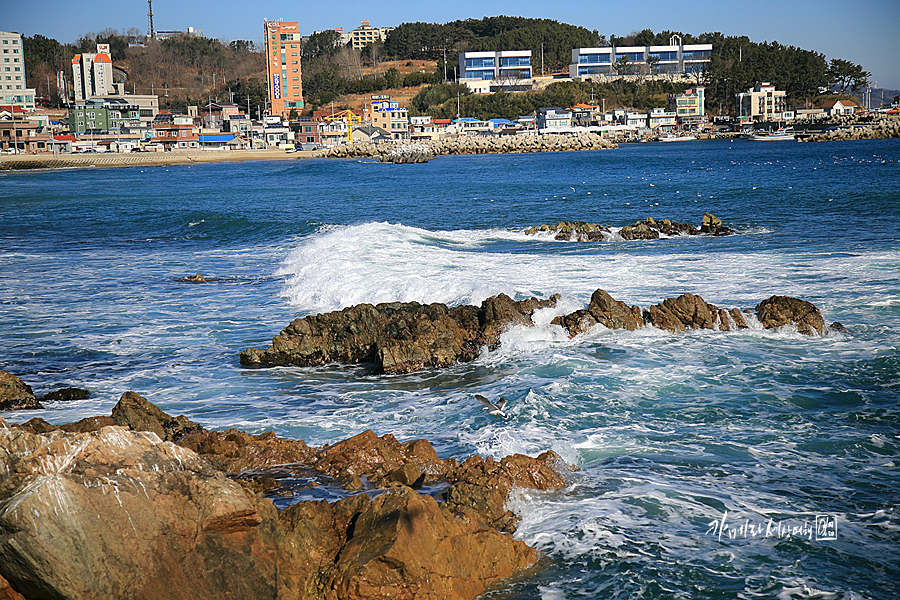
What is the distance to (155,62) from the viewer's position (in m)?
140

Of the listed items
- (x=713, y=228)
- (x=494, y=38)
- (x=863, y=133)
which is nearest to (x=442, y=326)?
(x=713, y=228)

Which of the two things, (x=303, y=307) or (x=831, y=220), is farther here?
(x=831, y=220)

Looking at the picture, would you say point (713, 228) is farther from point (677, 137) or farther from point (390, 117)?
point (677, 137)

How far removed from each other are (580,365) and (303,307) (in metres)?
5.61

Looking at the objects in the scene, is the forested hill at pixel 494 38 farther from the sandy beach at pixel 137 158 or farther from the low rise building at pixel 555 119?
the sandy beach at pixel 137 158

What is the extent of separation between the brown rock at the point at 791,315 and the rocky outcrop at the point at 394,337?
3175 mm

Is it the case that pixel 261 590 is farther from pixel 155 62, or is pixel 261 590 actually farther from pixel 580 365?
pixel 155 62

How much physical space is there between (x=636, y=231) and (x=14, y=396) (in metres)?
16.0

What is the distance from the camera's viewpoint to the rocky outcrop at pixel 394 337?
8.68 m

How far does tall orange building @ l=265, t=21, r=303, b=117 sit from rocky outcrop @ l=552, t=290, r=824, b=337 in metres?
118

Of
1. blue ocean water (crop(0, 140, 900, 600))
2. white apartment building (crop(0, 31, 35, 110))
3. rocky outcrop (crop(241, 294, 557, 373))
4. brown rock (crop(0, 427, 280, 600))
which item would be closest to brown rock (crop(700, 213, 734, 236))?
blue ocean water (crop(0, 140, 900, 600))

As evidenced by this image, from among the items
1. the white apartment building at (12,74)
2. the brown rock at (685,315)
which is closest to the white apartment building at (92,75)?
the white apartment building at (12,74)

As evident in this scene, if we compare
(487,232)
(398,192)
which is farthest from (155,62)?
(487,232)

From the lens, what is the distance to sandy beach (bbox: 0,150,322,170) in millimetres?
73562
